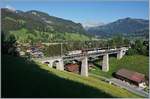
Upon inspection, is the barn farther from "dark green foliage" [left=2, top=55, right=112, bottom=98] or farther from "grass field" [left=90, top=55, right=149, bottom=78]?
"dark green foliage" [left=2, top=55, right=112, bottom=98]

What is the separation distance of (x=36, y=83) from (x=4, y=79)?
9.93ft

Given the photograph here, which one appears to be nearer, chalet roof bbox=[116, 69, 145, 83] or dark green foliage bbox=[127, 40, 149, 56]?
chalet roof bbox=[116, 69, 145, 83]

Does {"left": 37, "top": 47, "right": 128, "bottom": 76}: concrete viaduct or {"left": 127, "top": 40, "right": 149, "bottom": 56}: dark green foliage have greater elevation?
{"left": 127, "top": 40, "right": 149, "bottom": 56}: dark green foliage

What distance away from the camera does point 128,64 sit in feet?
375

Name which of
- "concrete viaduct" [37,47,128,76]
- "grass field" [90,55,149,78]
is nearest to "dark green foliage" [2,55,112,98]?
"concrete viaduct" [37,47,128,76]

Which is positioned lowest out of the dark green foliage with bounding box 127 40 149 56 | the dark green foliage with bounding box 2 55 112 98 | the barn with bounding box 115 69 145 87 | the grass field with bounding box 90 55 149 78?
the barn with bounding box 115 69 145 87

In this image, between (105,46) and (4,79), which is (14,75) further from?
(105,46)

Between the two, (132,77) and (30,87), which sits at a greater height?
(30,87)

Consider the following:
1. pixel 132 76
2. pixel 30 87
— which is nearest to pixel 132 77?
pixel 132 76

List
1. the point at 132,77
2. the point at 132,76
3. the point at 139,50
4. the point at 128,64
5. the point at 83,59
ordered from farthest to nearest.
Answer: the point at 139,50 → the point at 128,64 → the point at 83,59 → the point at 132,76 → the point at 132,77

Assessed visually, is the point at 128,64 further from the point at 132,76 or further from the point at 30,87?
the point at 30,87

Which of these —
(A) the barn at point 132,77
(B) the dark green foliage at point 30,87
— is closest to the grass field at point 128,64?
(A) the barn at point 132,77

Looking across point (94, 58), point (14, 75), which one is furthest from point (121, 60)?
point (14, 75)

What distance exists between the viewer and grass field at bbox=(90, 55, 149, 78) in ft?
348
